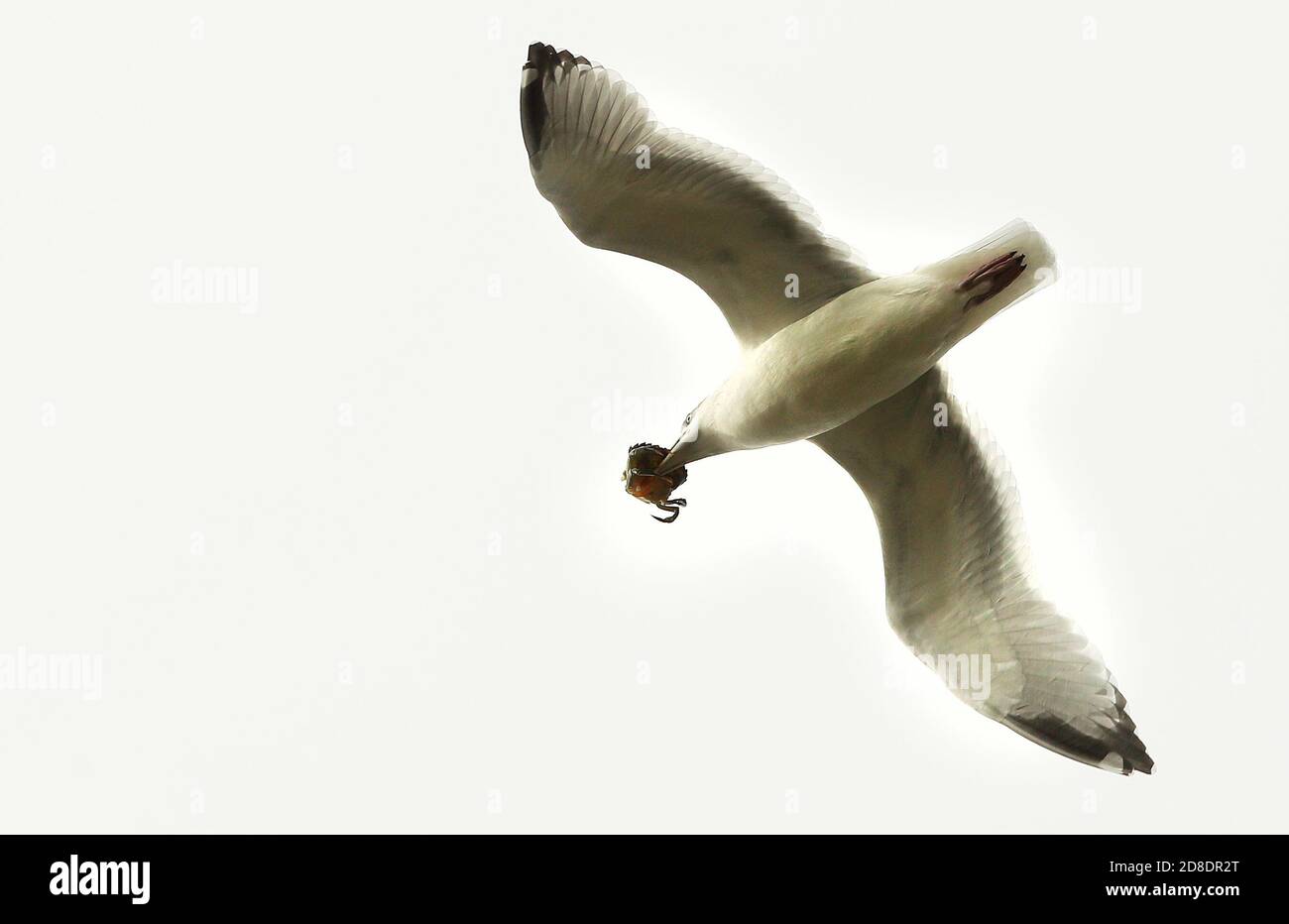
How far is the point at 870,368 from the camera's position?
614cm

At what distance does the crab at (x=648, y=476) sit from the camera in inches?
273

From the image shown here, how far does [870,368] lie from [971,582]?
4.64 feet

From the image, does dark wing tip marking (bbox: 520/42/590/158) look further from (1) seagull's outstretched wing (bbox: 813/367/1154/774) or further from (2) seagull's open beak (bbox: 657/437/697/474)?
(1) seagull's outstretched wing (bbox: 813/367/1154/774)

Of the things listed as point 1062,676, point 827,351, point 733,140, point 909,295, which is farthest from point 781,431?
point 1062,676

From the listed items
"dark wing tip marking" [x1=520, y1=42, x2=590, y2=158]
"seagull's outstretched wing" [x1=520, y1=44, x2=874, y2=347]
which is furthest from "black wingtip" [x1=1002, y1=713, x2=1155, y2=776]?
"dark wing tip marking" [x1=520, y1=42, x2=590, y2=158]

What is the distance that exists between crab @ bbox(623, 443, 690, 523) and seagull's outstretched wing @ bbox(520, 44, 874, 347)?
865mm

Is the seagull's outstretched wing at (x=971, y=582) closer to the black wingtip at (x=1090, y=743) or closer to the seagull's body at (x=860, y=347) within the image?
the black wingtip at (x=1090, y=743)

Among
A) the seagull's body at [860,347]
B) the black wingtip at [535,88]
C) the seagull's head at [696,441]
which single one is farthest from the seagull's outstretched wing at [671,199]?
the seagull's head at [696,441]

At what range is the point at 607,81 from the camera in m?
5.96

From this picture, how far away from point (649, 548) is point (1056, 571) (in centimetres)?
250

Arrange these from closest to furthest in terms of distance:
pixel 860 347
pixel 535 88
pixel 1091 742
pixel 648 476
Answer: pixel 535 88 < pixel 860 347 < pixel 1091 742 < pixel 648 476

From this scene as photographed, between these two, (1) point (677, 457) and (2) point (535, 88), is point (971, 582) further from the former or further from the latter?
(2) point (535, 88)

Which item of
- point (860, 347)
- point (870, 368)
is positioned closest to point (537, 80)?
point (860, 347)

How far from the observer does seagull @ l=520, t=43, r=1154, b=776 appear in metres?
5.94
